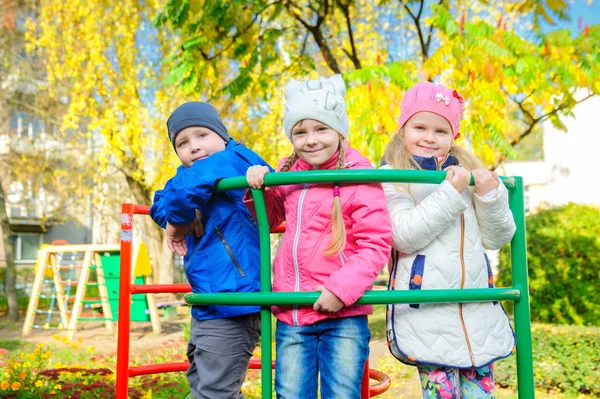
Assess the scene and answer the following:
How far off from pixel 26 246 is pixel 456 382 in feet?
80.4

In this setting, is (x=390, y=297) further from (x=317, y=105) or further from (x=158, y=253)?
(x=158, y=253)

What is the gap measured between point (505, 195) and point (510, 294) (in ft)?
1.01

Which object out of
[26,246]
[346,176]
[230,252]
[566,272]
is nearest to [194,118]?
[230,252]

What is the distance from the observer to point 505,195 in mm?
2039

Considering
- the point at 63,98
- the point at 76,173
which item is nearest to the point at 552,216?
the point at 76,173

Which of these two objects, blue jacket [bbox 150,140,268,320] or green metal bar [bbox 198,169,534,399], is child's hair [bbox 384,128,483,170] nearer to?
green metal bar [bbox 198,169,534,399]

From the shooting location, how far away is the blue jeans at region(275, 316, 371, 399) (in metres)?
1.97

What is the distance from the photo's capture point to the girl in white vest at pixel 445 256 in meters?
1.99

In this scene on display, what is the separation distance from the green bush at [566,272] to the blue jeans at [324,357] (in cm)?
626

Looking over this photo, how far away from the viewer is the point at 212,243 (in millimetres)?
2287

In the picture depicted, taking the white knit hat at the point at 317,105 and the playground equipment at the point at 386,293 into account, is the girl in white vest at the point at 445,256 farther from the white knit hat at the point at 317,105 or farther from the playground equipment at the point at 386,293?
the white knit hat at the point at 317,105

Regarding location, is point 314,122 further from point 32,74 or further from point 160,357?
point 32,74

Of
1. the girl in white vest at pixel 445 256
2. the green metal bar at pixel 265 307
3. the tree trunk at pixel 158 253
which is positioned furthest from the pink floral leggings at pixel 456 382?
the tree trunk at pixel 158 253

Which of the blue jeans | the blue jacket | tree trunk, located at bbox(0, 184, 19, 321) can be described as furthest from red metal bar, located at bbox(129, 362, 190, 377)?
tree trunk, located at bbox(0, 184, 19, 321)
